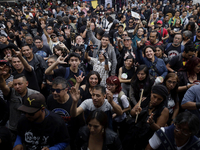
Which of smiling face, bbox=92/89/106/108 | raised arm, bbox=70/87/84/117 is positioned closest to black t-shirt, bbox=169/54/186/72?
smiling face, bbox=92/89/106/108

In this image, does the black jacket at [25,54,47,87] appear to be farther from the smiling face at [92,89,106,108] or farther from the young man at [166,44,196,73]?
the young man at [166,44,196,73]

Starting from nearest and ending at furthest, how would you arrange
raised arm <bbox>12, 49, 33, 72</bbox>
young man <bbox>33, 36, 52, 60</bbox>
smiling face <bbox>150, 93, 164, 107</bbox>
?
smiling face <bbox>150, 93, 164, 107</bbox>
raised arm <bbox>12, 49, 33, 72</bbox>
young man <bbox>33, 36, 52, 60</bbox>

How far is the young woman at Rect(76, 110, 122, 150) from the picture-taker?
6.17 feet

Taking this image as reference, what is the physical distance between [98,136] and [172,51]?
140 inches

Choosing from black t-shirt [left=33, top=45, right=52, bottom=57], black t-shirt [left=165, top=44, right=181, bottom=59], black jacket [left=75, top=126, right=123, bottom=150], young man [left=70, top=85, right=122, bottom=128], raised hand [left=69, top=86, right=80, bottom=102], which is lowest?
black jacket [left=75, top=126, right=123, bottom=150]

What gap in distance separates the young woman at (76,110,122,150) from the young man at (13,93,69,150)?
33 cm

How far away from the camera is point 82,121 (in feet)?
8.35

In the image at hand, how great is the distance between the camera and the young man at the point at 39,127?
74.1 inches

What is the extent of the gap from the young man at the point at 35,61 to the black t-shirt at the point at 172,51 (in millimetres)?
3443

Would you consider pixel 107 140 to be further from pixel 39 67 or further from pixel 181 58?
pixel 181 58

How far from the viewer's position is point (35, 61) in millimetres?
3729

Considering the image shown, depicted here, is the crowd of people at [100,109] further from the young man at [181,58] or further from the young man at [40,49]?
the young man at [40,49]

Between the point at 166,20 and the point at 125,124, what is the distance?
703cm

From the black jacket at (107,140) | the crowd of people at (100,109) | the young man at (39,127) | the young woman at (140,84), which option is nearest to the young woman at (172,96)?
the crowd of people at (100,109)
